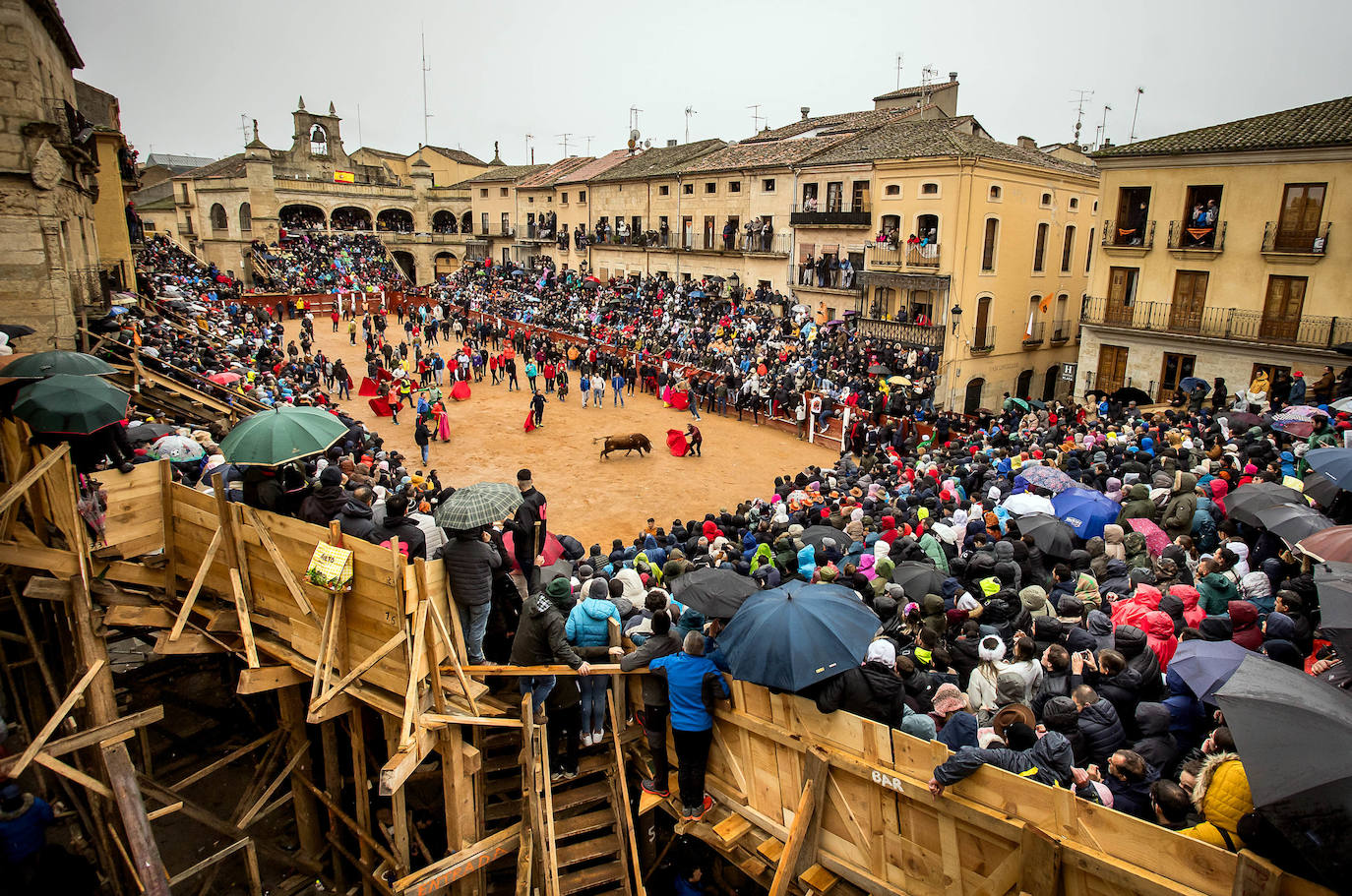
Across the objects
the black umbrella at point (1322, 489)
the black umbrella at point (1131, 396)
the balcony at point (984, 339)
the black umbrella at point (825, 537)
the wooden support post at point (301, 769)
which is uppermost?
the balcony at point (984, 339)

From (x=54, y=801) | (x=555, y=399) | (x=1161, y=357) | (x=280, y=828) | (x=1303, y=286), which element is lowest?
(x=280, y=828)

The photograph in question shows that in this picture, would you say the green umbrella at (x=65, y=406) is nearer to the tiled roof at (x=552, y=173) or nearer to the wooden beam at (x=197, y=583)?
the wooden beam at (x=197, y=583)

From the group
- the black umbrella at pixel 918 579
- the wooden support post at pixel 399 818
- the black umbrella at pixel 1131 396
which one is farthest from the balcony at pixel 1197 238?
the wooden support post at pixel 399 818

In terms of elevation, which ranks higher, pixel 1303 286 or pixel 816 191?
pixel 816 191

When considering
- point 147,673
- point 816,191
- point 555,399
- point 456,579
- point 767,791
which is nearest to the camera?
point 767,791

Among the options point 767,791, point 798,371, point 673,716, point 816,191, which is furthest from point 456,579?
point 816,191

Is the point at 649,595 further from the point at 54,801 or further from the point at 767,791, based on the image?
the point at 54,801

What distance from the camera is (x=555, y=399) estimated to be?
2850 centimetres

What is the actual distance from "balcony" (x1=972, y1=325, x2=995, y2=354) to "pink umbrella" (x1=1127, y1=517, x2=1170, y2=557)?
18750 millimetres

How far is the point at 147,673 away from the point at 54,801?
242cm

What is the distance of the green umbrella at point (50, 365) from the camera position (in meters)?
8.45

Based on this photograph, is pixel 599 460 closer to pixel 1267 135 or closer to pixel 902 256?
pixel 902 256

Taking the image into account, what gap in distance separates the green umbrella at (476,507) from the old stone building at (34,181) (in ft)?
36.3

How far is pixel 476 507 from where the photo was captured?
7125 millimetres
